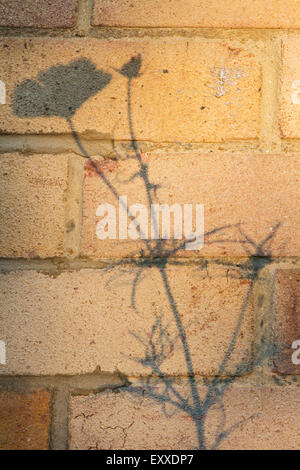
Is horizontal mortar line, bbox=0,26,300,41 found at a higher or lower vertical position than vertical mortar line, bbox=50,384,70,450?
higher

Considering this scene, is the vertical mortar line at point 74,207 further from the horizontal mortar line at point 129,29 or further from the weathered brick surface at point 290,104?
the weathered brick surface at point 290,104

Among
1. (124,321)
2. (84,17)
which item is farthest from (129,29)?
(124,321)

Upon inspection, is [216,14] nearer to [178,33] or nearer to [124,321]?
[178,33]

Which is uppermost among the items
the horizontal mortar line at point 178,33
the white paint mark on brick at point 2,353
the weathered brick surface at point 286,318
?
the horizontal mortar line at point 178,33

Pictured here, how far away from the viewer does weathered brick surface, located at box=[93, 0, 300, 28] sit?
65cm

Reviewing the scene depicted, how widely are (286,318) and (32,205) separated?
1.24ft

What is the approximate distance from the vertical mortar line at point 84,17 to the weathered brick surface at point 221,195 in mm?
190

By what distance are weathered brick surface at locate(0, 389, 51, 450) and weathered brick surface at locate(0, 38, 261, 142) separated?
0.37 m

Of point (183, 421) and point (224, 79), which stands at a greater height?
point (224, 79)

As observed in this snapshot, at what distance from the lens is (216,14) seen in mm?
646

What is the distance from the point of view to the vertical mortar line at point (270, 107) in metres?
0.64

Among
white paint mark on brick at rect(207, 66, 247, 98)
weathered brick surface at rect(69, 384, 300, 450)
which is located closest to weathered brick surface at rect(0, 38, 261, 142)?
white paint mark on brick at rect(207, 66, 247, 98)

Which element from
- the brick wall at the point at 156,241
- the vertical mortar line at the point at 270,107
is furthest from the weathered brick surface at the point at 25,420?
the vertical mortar line at the point at 270,107

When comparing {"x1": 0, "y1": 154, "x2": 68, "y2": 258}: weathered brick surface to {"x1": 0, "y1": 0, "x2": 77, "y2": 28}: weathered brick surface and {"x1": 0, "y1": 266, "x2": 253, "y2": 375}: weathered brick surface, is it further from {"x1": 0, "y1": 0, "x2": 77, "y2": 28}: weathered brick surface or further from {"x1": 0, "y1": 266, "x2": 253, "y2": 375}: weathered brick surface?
{"x1": 0, "y1": 0, "x2": 77, "y2": 28}: weathered brick surface
